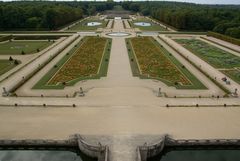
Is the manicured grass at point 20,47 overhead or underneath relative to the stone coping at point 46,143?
overhead

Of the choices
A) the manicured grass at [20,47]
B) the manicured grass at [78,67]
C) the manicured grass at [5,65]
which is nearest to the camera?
the manicured grass at [78,67]

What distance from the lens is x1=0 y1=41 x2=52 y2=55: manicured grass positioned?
51.3m

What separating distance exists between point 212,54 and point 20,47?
37499mm

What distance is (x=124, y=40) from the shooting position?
63.2 meters

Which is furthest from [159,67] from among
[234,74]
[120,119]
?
[120,119]

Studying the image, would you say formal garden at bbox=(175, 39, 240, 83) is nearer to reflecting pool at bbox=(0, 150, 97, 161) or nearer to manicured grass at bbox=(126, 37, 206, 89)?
manicured grass at bbox=(126, 37, 206, 89)

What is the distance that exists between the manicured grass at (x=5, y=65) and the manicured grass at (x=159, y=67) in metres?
18.1

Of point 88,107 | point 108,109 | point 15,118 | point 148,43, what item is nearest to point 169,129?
point 108,109

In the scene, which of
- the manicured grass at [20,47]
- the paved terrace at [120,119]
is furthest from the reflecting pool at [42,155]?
the manicured grass at [20,47]

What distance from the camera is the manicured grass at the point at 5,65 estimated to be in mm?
39453

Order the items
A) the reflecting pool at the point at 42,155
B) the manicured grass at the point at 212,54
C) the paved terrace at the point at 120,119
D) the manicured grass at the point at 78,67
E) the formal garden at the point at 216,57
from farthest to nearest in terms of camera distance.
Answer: the manicured grass at the point at 212,54, the formal garden at the point at 216,57, the manicured grass at the point at 78,67, the paved terrace at the point at 120,119, the reflecting pool at the point at 42,155

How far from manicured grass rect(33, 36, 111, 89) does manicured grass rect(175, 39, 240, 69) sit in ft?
53.9

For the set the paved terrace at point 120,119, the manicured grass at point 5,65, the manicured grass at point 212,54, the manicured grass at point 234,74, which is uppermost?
the manicured grass at point 212,54

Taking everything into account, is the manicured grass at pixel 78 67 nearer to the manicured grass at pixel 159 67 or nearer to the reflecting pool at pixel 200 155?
the manicured grass at pixel 159 67
